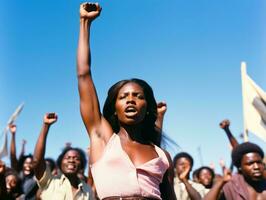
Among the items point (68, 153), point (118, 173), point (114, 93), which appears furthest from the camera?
point (68, 153)

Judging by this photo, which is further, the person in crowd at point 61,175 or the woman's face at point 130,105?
the person in crowd at point 61,175

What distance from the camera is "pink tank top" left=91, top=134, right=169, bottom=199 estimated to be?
232 cm

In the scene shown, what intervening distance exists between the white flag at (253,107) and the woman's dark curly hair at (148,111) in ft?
13.1

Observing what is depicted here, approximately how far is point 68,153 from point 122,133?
2.56 meters

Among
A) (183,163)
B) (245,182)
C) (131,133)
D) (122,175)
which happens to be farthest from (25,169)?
(122,175)

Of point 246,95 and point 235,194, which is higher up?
point 246,95

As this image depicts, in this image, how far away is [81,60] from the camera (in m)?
2.63

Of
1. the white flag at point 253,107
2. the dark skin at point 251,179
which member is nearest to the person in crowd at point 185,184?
the white flag at point 253,107

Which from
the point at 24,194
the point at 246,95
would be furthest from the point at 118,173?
the point at 246,95

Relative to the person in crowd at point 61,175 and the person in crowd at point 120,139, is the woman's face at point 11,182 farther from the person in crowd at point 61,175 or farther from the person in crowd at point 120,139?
the person in crowd at point 120,139

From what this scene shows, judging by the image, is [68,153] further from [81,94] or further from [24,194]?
[81,94]

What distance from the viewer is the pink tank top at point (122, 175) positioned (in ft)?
7.63

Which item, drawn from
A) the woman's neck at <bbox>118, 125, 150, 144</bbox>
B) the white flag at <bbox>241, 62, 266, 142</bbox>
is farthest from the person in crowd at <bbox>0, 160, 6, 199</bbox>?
the white flag at <bbox>241, 62, 266, 142</bbox>

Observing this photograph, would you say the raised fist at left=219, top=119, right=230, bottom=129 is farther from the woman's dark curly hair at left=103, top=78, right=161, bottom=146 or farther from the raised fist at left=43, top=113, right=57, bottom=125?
the woman's dark curly hair at left=103, top=78, right=161, bottom=146
